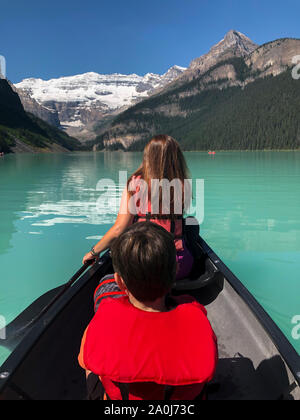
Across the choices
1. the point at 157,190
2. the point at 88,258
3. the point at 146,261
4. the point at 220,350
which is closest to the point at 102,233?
the point at 88,258

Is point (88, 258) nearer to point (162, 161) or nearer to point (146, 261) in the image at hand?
point (162, 161)

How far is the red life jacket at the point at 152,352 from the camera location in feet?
6.59

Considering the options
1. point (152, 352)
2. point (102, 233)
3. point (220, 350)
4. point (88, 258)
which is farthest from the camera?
point (102, 233)

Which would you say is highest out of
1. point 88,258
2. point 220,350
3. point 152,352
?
point 152,352

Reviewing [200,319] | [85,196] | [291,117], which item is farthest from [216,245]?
[291,117]

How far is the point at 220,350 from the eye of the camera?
3.95m

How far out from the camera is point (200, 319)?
2141 millimetres

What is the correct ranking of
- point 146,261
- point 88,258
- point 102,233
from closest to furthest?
point 146,261 → point 88,258 → point 102,233

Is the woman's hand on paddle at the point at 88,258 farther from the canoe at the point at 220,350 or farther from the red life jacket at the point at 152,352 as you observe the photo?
the red life jacket at the point at 152,352

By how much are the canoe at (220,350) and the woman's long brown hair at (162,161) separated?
5.12ft

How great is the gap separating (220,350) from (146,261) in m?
2.45

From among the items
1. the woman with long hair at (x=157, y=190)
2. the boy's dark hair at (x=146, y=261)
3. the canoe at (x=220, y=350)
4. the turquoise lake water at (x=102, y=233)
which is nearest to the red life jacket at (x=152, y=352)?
the boy's dark hair at (x=146, y=261)

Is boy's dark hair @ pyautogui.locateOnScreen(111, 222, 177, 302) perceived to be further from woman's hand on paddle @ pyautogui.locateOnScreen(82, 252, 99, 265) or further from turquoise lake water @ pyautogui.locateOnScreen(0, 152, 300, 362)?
turquoise lake water @ pyautogui.locateOnScreen(0, 152, 300, 362)
